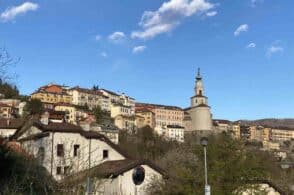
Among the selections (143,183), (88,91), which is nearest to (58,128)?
(143,183)

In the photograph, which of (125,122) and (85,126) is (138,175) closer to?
(85,126)

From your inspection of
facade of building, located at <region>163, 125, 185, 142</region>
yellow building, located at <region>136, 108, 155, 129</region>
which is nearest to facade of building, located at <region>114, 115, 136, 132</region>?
yellow building, located at <region>136, 108, 155, 129</region>

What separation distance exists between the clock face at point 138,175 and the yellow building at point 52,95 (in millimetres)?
129187

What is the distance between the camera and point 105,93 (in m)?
188

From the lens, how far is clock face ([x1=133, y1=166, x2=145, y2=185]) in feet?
117

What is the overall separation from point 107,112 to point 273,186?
5555 inches

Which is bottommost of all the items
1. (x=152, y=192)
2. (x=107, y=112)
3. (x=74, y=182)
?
(x=152, y=192)

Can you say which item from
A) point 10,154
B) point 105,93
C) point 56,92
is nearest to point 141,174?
point 10,154

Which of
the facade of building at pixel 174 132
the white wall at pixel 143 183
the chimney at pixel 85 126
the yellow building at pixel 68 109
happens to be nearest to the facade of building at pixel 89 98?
the yellow building at pixel 68 109

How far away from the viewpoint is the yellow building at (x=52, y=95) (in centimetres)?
16265

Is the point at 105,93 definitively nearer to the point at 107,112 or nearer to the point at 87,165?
the point at 107,112

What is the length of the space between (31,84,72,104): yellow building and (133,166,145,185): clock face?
12919 cm

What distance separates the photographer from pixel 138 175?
118ft

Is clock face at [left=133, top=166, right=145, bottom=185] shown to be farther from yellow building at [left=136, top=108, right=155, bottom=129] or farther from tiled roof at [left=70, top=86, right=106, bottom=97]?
yellow building at [left=136, top=108, right=155, bottom=129]
